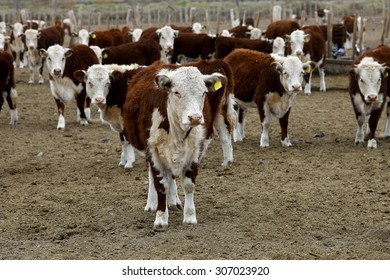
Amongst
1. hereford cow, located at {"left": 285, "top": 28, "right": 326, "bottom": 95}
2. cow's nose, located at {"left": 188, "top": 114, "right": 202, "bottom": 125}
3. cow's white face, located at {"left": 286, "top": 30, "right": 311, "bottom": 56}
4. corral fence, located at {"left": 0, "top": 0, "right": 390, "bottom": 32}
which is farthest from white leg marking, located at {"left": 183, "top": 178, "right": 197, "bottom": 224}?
corral fence, located at {"left": 0, "top": 0, "right": 390, "bottom": 32}

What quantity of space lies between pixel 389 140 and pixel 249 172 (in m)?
3.16

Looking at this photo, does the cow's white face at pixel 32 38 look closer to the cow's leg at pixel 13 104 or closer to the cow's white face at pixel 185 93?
the cow's leg at pixel 13 104

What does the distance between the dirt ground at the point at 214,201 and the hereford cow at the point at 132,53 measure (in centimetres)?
282

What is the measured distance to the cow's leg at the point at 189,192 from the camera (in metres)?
6.33

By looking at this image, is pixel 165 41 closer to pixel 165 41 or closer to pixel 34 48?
pixel 165 41

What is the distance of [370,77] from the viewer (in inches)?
394

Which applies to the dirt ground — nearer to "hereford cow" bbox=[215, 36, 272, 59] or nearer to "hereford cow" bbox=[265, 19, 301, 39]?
"hereford cow" bbox=[215, 36, 272, 59]

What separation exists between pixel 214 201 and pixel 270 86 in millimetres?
3488

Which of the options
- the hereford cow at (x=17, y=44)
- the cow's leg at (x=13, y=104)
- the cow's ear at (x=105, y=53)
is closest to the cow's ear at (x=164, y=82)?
the cow's leg at (x=13, y=104)

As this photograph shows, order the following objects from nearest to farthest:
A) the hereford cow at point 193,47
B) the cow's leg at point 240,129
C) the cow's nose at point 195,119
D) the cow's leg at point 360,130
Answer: the cow's nose at point 195,119 → the cow's leg at point 360,130 → the cow's leg at point 240,129 → the hereford cow at point 193,47

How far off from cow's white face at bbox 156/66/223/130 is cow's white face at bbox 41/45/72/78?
6.33 metres

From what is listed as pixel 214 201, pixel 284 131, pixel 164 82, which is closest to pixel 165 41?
pixel 284 131

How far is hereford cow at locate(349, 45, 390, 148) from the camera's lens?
999 centimetres

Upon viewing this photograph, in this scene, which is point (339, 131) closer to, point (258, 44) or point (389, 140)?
point (389, 140)
